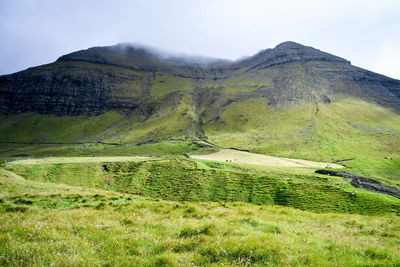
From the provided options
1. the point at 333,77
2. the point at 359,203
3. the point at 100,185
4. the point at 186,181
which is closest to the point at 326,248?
the point at 359,203

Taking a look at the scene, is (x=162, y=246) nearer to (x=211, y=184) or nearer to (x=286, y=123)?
(x=211, y=184)

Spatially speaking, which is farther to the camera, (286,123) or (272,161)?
(286,123)

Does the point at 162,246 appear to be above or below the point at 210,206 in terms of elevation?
above

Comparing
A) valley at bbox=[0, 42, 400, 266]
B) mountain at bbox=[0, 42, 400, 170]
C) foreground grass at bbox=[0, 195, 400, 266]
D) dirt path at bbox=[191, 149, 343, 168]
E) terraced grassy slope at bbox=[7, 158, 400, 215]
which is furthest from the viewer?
mountain at bbox=[0, 42, 400, 170]

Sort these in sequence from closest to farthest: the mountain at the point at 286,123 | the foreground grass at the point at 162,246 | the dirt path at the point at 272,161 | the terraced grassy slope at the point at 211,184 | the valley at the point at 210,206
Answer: the foreground grass at the point at 162,246 < the valley at the point at 210,206 < the terraced grassy slope at the point at 211,184 < the dirt path at the point at 272,161 < the mountain at the point at 286,123

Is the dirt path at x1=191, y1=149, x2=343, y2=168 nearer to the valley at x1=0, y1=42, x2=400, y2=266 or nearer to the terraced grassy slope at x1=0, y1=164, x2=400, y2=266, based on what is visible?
the valley at x1=0, y1=42, x2=400, y2=266

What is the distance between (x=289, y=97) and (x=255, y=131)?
61.2 metres

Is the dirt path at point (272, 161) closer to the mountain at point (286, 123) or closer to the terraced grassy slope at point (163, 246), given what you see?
the mountain at point (286, 123)

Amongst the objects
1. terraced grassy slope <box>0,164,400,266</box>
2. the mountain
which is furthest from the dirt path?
→ terraced grassy slope <box>0,164,400,266</box>

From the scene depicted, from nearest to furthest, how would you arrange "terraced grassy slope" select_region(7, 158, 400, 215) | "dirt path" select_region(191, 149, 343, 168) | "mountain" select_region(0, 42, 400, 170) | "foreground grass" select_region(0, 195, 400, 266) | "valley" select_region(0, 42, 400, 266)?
"foreground grass" select_region(0, 195, 400, 266), "valley" select_region(0, 42, 400, 266), "terraced grassy slope" select_region(7, 158, 400, 215), "dirt path" select_region(191, 149, 343, 168), "mountain" select_region(0, 42, 400, 170)

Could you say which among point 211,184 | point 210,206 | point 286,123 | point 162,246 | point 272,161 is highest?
point 286,123

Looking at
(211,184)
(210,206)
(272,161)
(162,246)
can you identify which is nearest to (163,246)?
(162,246)

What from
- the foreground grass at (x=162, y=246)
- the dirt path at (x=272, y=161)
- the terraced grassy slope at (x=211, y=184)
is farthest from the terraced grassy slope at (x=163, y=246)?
the dirt path at (x=272, y=161)

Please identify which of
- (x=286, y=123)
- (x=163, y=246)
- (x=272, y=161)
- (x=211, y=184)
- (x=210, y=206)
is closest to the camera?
(x=163, y=246)
